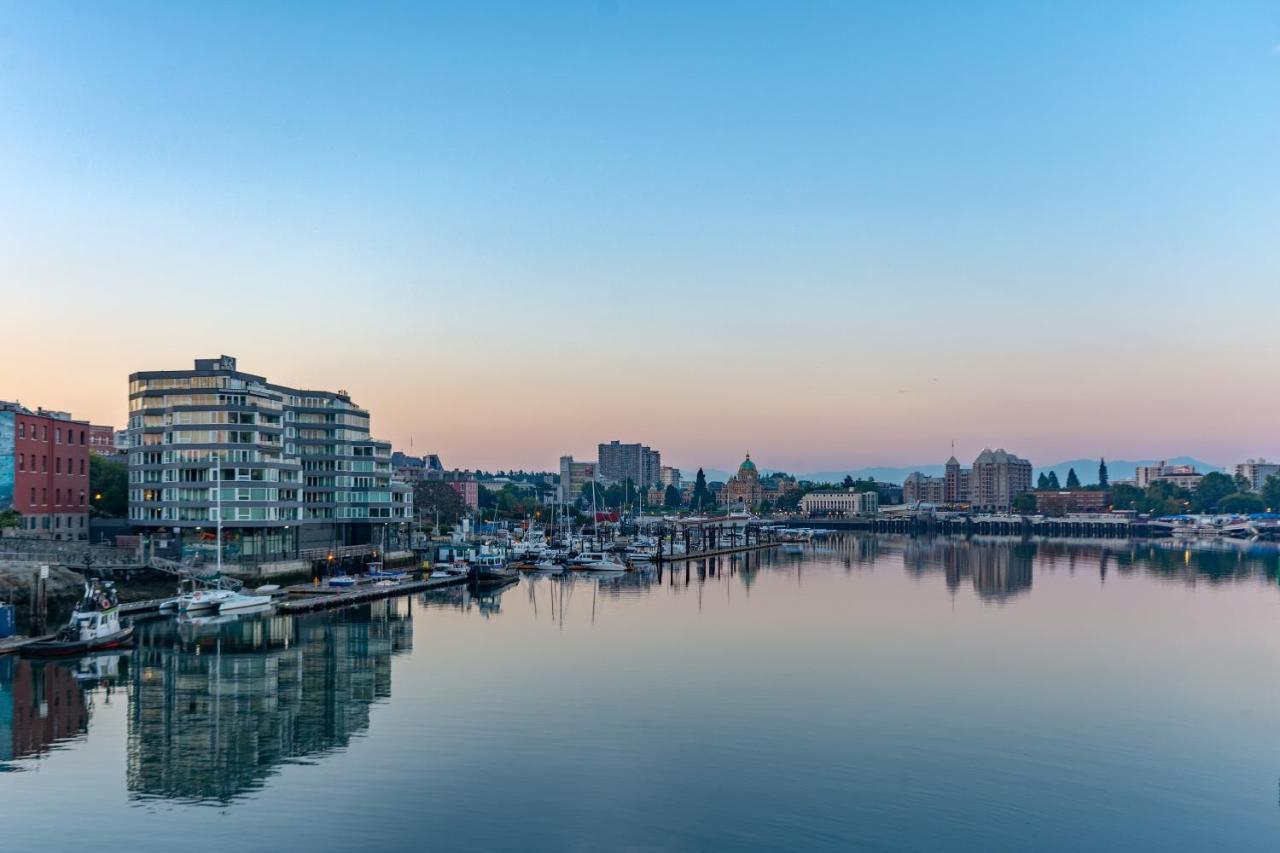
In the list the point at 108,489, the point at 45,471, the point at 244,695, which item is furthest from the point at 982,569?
the point at 244,695

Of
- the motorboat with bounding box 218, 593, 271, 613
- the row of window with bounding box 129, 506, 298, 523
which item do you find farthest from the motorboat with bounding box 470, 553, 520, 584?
the motorboat with bounding box 218, 593, 271, 613

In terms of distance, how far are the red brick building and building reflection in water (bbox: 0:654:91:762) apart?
3405 centimetres

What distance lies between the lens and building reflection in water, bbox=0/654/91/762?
43.9 meters

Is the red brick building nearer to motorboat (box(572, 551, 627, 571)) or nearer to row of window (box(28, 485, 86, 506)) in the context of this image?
row of window (box(28, 485, 86, 506))

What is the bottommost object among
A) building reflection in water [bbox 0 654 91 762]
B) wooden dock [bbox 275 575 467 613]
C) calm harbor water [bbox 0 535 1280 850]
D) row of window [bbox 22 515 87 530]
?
calm harbor water [bbox 0 535 1280 850]

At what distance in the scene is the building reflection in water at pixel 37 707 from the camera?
43.9m

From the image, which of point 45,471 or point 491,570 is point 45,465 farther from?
point 491,570

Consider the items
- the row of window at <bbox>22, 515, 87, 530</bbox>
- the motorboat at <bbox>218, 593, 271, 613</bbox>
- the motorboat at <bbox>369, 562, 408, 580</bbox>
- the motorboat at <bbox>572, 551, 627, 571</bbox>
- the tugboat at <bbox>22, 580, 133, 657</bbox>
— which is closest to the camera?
the tugboat at <bbox>22, 580, 133, 657</bbox>

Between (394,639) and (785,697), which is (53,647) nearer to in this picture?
(394,639)

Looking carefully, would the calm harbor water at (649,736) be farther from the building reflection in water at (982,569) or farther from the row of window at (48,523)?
the building reflection in water at (982,569)

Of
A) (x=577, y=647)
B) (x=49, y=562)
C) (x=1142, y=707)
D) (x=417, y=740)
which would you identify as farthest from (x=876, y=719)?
(x=49, y=562)

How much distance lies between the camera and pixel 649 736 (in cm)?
4469

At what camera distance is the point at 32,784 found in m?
38.1

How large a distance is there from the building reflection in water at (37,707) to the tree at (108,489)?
52331mm
